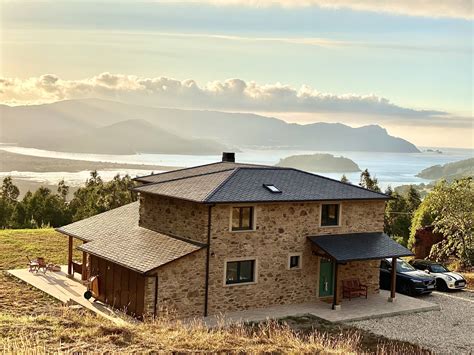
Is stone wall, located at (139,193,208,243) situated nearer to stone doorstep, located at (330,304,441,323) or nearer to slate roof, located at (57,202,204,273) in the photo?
slate roof, located at (57,202,204,273)

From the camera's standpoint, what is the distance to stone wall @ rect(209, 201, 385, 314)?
2142cm

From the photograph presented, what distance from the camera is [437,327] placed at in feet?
70.0

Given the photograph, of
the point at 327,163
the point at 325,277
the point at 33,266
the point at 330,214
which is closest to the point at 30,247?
the point at 33,266

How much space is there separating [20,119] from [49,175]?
6189 cm

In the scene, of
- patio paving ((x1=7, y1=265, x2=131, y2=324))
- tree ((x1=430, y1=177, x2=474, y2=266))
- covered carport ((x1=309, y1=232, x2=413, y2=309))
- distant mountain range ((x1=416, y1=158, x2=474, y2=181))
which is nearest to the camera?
patio paving ((x1=7, y1=265, x2=131, y2=324))

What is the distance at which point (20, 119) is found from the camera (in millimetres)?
178000

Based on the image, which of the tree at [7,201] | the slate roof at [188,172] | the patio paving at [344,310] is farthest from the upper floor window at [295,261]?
the tree at [7,201]

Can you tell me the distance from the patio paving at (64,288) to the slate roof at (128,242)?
182cm

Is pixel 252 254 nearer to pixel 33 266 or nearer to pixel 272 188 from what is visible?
pixel 272 188

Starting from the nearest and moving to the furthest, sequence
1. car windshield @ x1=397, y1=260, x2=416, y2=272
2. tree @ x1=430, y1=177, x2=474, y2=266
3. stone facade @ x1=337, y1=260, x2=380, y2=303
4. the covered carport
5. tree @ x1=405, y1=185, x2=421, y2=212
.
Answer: the covered carport → stone facade @ x1=337, y1=260, x2=380, y2=303 → car windshield @ x1=397, y1=260, x2=416, y2=272 → tree @ x1=430, y1=177, x2=474, y2=266 → tree @ x1=405, y1=185, x2=421, y2=212

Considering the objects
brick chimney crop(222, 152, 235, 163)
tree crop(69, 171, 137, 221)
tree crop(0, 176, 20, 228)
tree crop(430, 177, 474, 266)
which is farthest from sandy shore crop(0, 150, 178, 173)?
tree crop(430, 177, 474, 266)

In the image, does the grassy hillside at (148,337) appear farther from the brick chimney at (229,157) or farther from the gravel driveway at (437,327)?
the brick chimney at (229,157)

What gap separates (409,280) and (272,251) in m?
7.21

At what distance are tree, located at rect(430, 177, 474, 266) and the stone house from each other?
26.7 feet
